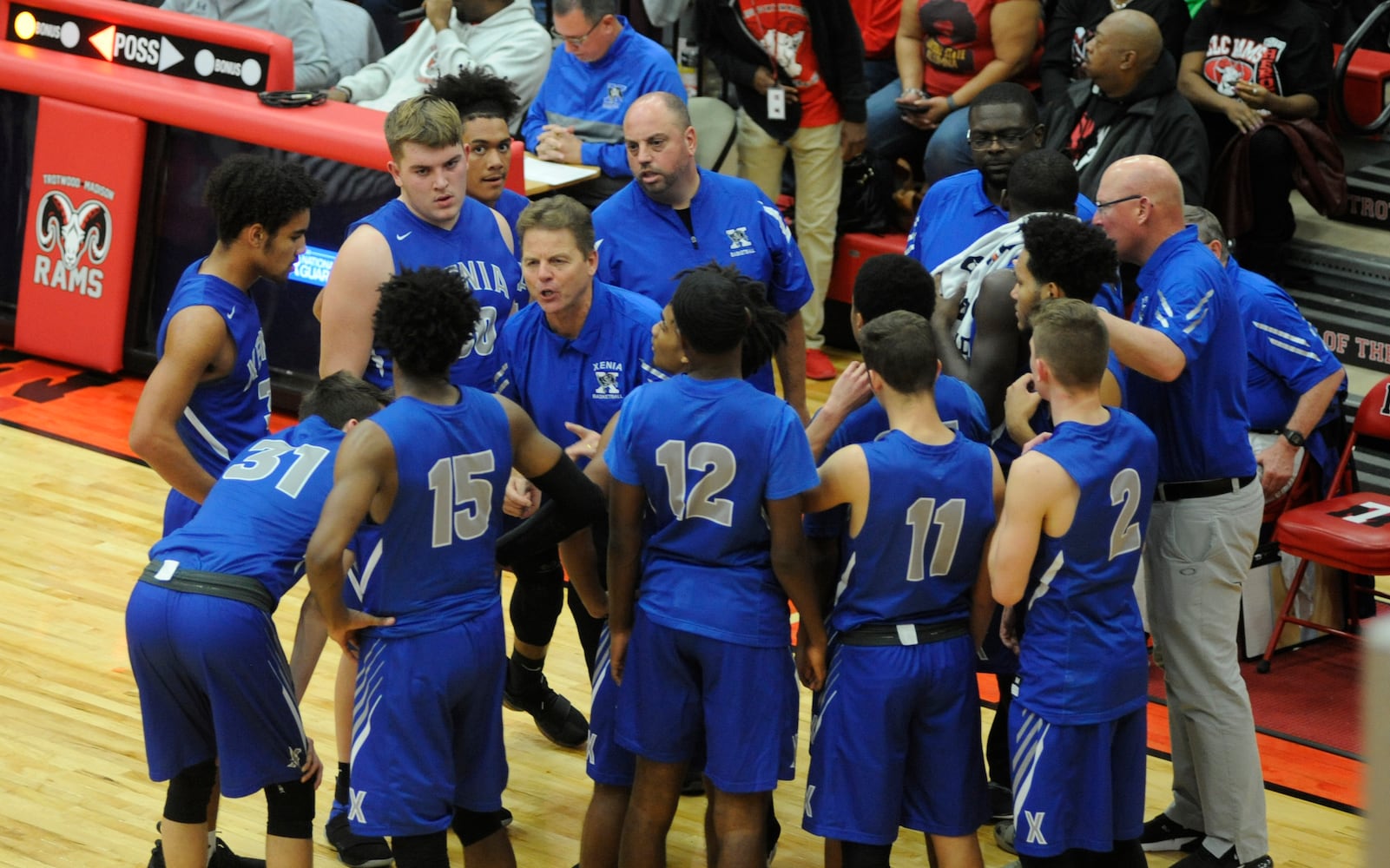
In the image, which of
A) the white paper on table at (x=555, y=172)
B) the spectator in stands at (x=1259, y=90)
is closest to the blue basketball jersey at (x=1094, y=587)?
the white paper on table at (x=555, y=172)

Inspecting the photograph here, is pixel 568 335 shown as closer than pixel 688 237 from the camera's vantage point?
Yes

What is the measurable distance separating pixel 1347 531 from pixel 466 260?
10.4 ft

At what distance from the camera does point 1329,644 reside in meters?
5.90

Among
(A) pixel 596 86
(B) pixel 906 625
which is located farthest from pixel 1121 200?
(A) pixel 596 86

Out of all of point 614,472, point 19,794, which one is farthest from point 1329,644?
point 19,794

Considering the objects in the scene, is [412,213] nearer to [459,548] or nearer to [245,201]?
[245,201]

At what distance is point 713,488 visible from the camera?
345cm

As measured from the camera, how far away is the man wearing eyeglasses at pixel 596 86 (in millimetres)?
7168

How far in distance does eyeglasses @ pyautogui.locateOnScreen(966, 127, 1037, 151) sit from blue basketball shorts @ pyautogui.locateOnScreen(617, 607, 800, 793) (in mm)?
1886

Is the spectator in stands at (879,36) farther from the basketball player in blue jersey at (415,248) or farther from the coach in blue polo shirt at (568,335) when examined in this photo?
the coach in blue polo shirt at (568,335)

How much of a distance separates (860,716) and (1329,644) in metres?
3.08

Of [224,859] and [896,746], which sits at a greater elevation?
[896,746]

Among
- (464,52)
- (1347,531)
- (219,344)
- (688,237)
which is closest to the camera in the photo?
(219,344)

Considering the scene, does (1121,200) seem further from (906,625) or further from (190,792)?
(190,792)
